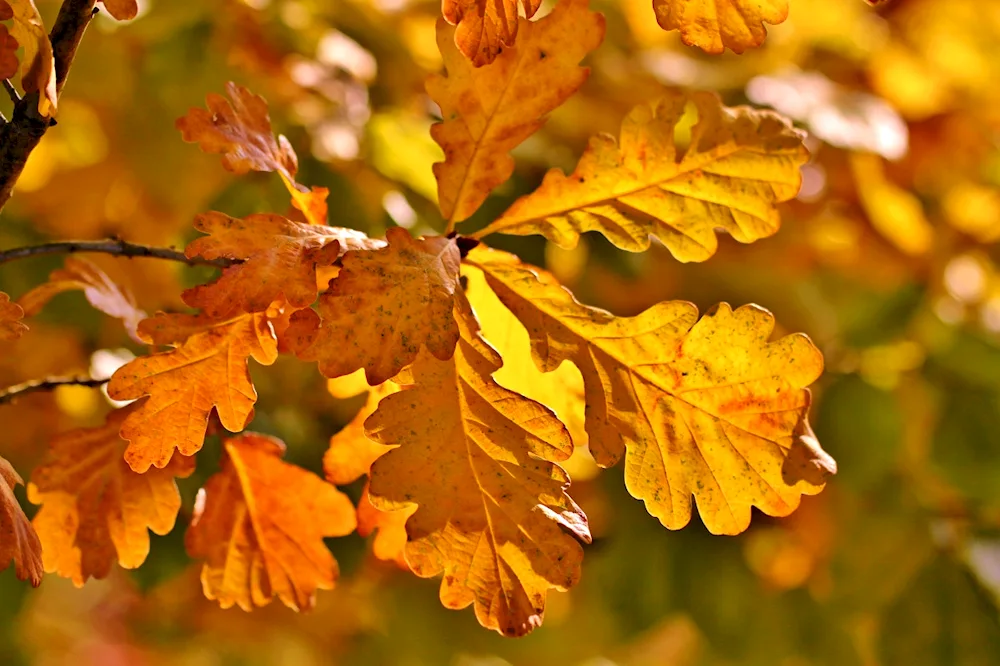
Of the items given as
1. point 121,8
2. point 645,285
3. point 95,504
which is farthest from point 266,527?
point 645,285

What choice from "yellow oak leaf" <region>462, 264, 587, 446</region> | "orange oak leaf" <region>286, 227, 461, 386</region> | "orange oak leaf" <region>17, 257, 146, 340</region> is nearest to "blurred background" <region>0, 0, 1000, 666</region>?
"orange oak leaf" <region>17, 257, 146, 340</region>

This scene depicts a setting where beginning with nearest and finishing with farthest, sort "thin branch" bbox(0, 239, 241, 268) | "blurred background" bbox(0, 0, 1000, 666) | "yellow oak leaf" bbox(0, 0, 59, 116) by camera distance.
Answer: "yellow oak leaf" bbox(0, 0, 59, 116), "thin branch" bbox(0, 239, 241, 268), "blurred background" bbox(0, 0, 1000, 666)

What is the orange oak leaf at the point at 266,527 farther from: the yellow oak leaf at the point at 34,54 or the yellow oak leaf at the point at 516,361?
the yellow oak leaf at the point at 34,54

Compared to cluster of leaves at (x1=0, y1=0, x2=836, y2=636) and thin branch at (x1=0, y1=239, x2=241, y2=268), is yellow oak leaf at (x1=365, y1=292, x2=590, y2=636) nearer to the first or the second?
cluster of leaves at (x1=0, y1=0, x2=836, y2=636)

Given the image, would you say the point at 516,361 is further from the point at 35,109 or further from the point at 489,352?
the point at 35,109

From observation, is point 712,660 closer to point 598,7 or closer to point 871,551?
point 871,551

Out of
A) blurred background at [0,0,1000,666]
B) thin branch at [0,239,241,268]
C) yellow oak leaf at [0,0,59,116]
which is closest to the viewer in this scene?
yellow oak leaf at [0,0,59,116]

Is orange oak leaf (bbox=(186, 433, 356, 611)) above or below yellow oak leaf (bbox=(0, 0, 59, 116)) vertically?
below
